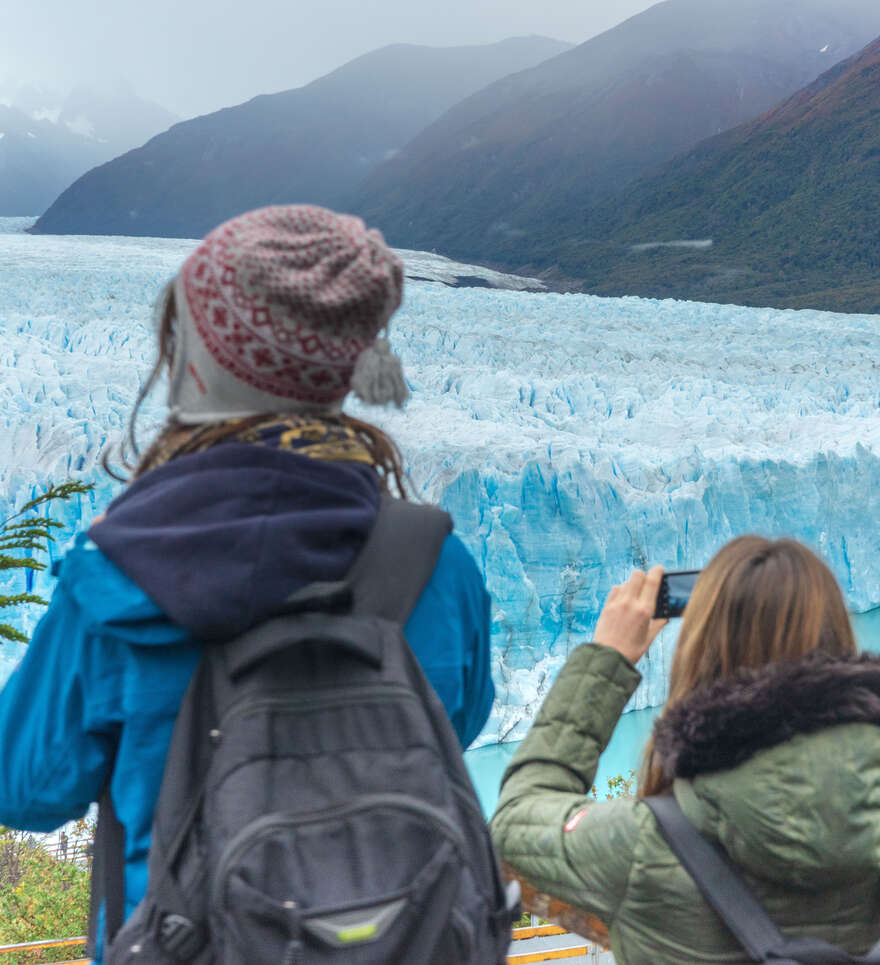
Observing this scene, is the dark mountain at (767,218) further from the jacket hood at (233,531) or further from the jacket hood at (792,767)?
the jacket hood at (233,531)

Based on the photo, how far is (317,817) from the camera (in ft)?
2.19

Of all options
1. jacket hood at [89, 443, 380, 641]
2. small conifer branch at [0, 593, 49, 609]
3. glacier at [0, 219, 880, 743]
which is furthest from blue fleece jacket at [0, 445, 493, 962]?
glacier at [0, 219, 880, 743]

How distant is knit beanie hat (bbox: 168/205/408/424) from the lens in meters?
0.80

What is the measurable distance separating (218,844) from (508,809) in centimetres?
44

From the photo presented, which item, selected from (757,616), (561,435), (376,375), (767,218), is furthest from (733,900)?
(767,218)

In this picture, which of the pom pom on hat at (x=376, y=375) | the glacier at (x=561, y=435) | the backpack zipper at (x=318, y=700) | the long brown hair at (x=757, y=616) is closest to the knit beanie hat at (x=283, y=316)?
the pom pom on hat at (x=376, y=375)

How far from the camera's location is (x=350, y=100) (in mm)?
20516

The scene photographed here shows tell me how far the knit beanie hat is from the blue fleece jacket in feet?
0.29

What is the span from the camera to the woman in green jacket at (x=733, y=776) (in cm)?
88

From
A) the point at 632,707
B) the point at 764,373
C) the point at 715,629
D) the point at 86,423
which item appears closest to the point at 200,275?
the point at 715,629

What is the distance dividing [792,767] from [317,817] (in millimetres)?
435

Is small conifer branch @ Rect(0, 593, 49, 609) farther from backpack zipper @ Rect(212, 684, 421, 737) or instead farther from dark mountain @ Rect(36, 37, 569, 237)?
dark mountain @ Rect(36, 37, 569, 237)

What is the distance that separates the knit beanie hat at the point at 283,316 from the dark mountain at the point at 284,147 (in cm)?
1685

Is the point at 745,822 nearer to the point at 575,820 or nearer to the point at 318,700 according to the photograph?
the point at 575,820
